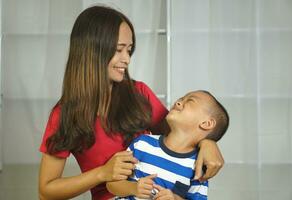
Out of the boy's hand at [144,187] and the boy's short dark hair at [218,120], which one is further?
the boy's short dark hair at [218,120]

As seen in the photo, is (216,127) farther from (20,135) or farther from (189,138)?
(20,135)

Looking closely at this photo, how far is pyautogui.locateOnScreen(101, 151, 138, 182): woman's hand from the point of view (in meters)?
1.26

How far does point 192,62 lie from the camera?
2.93 m

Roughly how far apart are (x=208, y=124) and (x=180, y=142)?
0.30 ft

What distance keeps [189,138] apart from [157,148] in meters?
0.09

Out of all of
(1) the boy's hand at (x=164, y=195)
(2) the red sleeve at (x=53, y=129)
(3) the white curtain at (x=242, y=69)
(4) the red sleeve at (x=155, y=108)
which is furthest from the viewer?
(3) the white curtain at (x=242, y=69)

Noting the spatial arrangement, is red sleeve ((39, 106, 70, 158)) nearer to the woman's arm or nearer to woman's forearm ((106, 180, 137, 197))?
the woman's arm

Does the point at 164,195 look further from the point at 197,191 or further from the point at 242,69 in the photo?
the point at 242,69

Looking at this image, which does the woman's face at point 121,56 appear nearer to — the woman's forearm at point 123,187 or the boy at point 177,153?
the boy at point 177,153

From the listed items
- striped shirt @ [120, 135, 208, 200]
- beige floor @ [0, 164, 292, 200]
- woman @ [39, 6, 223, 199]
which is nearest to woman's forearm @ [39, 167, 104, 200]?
woman @ [39, 6, 223, 199]

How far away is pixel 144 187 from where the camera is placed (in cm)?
120

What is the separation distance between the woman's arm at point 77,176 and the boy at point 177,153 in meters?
0.03

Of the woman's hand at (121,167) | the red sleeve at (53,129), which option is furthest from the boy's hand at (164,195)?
the red sleeve at (53,129)

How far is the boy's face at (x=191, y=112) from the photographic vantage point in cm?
132
